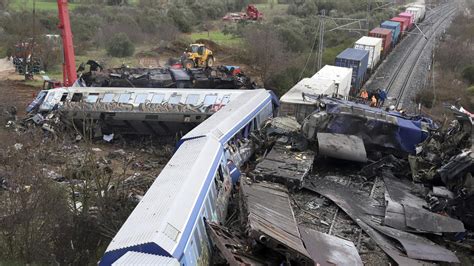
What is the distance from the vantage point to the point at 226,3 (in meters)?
74.4

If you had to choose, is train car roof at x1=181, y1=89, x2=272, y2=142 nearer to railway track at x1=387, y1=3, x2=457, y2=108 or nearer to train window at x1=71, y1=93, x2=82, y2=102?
train window at x1=71, y1=93, x2=82, y2=102

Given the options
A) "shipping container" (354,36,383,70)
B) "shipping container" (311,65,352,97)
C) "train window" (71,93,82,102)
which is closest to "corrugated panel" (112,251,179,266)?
"train window" (71,93,82,102)

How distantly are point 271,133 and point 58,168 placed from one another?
26.1 feet

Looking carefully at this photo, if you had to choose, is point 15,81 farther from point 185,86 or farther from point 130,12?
point 130,12

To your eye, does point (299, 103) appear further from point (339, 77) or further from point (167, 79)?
point (167, 79)

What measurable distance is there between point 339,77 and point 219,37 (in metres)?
30.8

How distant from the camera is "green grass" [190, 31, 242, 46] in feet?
163

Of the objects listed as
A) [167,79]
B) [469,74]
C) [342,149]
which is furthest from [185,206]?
[469,74]

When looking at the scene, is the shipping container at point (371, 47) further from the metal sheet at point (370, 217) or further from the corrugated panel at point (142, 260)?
the corrugated panel at point (142, 260)

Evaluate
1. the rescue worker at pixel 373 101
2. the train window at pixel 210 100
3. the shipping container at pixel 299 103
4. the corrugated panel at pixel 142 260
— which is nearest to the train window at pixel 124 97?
the train window at pixel 210 100

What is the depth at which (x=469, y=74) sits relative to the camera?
117 ft

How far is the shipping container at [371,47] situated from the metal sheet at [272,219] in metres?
24.7

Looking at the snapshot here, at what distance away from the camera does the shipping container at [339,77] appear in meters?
24.9

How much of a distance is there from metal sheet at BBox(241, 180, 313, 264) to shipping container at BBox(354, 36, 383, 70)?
80.9ft
